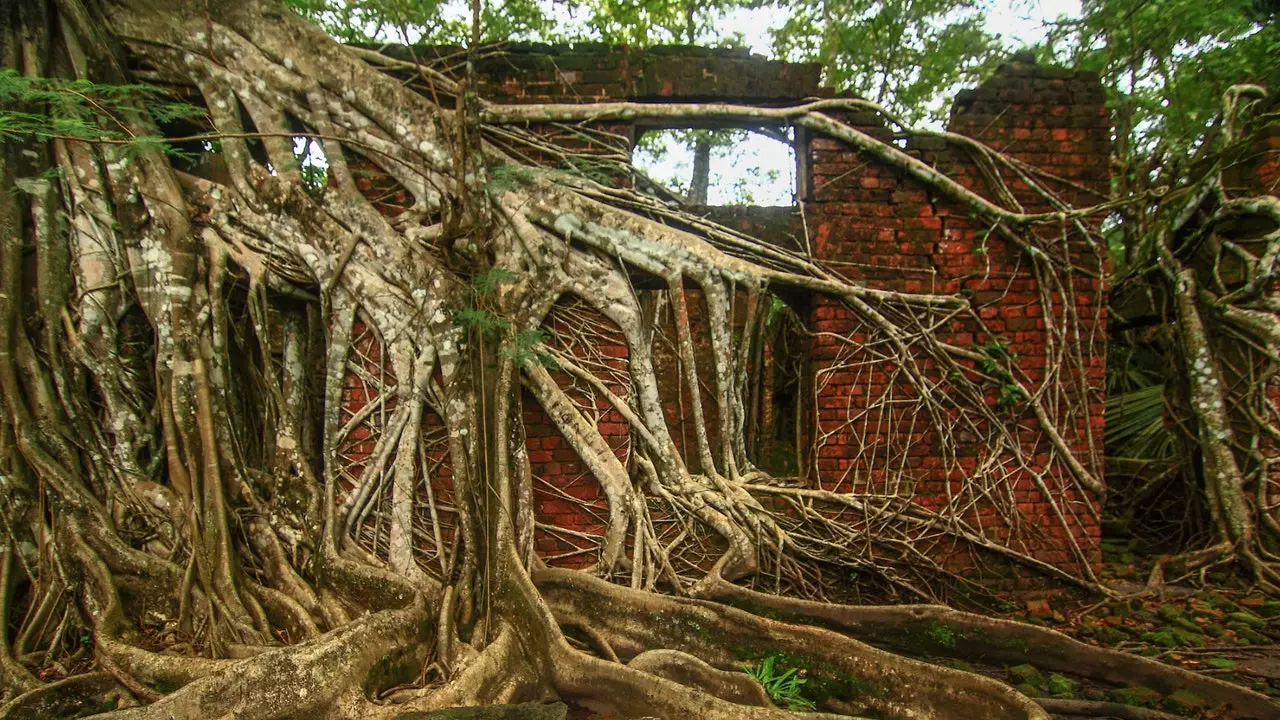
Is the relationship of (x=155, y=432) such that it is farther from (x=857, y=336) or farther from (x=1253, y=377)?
(x=1253, y=377)

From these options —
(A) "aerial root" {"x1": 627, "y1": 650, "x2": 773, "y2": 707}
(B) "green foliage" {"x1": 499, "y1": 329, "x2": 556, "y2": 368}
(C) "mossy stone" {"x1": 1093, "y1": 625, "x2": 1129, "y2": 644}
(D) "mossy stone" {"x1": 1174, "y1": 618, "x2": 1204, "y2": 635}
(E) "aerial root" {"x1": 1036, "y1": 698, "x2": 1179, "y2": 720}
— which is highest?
(B) "green foliage" {"x1": 499, "y1": 329, "x2": 556, "y2": 368}

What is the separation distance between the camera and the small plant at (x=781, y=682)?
302 cm

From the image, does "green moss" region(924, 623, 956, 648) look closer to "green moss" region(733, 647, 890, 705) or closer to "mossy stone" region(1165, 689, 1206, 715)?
"green moss" region(733, 647, 890, 705)

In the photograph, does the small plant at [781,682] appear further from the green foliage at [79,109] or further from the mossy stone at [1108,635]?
the green foliage at [79,109]

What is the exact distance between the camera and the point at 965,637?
3428 millimetres

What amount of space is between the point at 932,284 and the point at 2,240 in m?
4.70

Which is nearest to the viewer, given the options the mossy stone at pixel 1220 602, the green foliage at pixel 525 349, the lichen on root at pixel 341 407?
the lichen on root at pixel 341 407

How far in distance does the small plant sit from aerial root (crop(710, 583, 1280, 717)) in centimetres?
42

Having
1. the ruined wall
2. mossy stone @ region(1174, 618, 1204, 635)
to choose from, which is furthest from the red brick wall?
mossy stone @ region(1174, 618, 1204, 635)

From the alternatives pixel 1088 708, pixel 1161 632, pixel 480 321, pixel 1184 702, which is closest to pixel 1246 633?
pixel 1161 632

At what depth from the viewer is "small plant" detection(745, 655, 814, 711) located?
3.02 m

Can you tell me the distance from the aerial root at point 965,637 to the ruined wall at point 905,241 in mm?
850

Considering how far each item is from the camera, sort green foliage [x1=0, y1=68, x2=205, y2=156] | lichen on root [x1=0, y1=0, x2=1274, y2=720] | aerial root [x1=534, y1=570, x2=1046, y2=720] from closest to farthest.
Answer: aerial root [x1=534, y1=570, x2=1046, y2=720] < lichen on root [x1=0, y1=0, x2=1274, y2=720] < green foliage [x1=0, y1=68, x2=205, y2=156]

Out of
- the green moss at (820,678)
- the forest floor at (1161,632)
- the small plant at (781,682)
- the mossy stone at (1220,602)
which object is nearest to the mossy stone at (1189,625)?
the forest floor at (1161,632)
